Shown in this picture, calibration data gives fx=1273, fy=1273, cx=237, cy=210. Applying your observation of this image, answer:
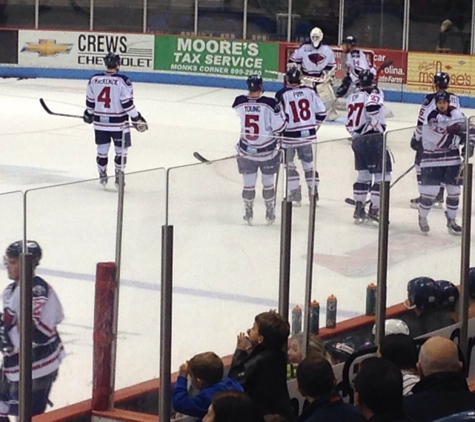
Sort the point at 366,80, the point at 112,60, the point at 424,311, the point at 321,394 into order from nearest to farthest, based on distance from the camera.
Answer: the point at 321,394
the point at 424,311
the point at 366,80
the point at 112,60

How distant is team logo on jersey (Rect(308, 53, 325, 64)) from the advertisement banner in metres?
4.53

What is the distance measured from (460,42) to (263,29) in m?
3.02

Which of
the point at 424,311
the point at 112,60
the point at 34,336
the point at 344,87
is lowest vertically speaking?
the point at 424,311

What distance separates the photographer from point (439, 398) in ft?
12.3

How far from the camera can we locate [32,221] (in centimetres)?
401

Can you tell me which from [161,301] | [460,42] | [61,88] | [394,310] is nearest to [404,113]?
[460,42]

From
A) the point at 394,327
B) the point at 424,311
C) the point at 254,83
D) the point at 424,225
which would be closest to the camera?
the point at 394,327

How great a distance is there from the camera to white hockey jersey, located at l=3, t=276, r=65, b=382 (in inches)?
161

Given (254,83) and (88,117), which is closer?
(254,83)

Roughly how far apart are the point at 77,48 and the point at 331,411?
52.8 feet

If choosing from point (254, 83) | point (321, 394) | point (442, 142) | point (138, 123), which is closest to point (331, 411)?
point (321, 394)

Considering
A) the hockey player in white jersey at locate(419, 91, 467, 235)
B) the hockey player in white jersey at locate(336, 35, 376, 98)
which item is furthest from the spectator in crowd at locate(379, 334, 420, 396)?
the hockey player in white jersey at locate(336, 35, 376, 98)

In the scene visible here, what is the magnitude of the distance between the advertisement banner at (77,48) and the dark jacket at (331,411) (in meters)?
15.7

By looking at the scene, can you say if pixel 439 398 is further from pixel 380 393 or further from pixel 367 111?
pixel 367 111
